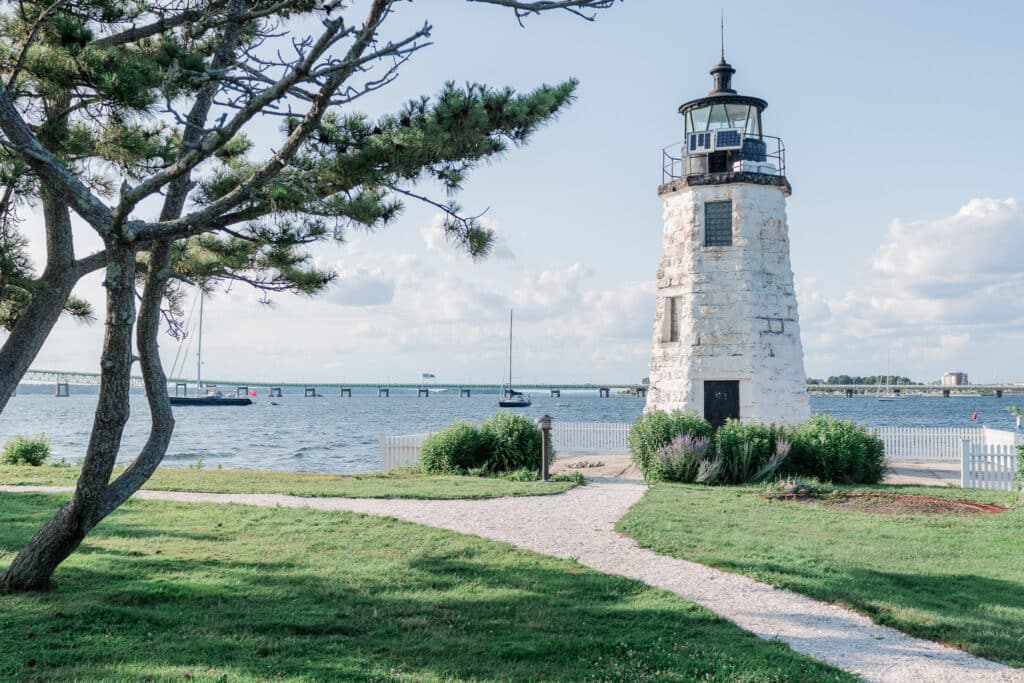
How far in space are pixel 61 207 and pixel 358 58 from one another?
4.78 meters

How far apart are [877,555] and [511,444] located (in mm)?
8518

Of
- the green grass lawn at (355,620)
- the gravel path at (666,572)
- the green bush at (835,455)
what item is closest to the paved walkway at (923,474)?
the green bush at (835,455)

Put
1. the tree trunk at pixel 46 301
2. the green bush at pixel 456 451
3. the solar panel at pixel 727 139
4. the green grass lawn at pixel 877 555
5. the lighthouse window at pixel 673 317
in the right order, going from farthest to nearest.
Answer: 1. the lighthouse window at pixel 673 317
2. the solar panel at pixel 727 139
3. the green bush at pixel 456 451
4. the tree trunk at pixel 46 301
5. the green grass lawn at pixel 877 555

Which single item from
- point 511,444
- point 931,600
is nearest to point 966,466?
point 511,444

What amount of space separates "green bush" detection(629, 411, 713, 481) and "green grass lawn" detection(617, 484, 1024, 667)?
9.55 feet

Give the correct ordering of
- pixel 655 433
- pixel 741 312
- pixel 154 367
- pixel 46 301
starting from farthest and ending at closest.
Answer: pixel 741 312, pixel 655 433, pixel 46 301, pixel 154 367

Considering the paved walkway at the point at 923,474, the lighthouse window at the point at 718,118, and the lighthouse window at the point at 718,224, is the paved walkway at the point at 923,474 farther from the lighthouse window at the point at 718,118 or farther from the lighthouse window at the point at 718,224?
the lighthouse window at the point at 718,118

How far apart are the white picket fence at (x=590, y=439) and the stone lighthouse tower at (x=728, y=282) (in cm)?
346

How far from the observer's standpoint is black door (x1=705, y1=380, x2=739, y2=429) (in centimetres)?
1670

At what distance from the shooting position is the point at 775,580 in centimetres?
683

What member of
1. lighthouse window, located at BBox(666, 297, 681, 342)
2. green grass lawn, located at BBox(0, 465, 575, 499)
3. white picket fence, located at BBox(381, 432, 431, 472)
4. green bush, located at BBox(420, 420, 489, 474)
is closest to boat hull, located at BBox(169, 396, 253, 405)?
white picket fence, located at BBox(381, 432, 431, 472)

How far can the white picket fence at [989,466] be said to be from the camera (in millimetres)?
13766

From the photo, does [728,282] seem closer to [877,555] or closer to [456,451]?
[456,451]

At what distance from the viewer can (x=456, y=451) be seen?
621 inches
